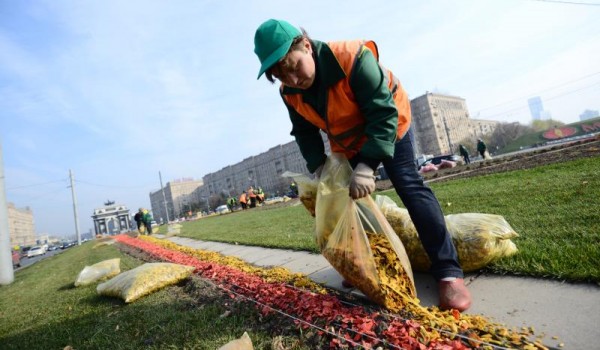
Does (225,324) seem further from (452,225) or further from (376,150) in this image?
(452,225)

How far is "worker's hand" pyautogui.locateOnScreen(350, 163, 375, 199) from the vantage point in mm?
1851

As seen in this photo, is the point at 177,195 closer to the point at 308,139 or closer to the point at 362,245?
the point at 308,139

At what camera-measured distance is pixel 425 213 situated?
80.0 inches

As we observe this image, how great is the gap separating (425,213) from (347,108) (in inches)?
33.0

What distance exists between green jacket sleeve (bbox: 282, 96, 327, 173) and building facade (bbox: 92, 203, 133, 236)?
4884 inches

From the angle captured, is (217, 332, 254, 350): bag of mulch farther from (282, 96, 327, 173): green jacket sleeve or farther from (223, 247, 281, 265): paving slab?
(223, 247, 281, 265): paving slab

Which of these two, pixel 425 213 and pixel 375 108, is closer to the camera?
pixel 375 108

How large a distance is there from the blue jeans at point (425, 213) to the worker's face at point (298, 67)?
76cm

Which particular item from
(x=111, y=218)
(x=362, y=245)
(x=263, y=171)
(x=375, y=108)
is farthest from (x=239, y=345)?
(x=111, y=218)

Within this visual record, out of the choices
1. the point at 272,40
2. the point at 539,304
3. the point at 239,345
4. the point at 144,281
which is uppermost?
the point at 272,40

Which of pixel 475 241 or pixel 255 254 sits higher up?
pixel 475 241

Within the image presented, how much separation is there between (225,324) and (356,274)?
0.99m

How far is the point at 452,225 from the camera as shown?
2322mm

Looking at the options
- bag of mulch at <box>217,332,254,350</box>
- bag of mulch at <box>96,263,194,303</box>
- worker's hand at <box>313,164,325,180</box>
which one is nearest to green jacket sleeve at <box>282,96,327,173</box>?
worker's hand at <box>313,164,325,180</box>
